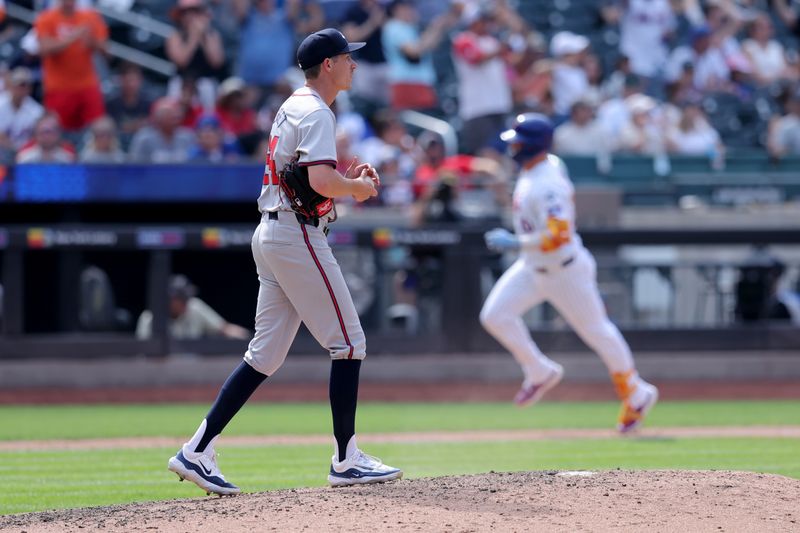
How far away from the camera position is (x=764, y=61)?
57.2ft

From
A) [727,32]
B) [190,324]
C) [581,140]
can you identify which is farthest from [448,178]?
[727,32]

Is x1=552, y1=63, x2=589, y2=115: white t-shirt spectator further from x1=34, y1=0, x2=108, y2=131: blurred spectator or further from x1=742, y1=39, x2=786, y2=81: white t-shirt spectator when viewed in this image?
x1=34, y1=0, x2=108, y2=131: blurred spectator

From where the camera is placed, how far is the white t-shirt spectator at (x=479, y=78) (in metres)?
14.8

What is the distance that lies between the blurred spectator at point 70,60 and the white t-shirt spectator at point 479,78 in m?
4.20

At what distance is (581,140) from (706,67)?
3.50m

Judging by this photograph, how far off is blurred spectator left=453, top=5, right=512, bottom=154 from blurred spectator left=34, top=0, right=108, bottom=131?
423 cm

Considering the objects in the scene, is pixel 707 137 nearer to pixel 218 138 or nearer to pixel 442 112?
pixel 442 112

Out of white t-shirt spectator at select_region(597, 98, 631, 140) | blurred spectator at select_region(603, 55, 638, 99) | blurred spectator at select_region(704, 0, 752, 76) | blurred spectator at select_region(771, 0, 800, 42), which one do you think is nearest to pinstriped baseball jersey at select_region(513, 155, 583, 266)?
white t-shirt spectator at select_region(597, 98, 631, 140)

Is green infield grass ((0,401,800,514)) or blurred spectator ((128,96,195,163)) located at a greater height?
blurred spectator ((128,96,195,163))

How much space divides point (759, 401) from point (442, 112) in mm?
6489

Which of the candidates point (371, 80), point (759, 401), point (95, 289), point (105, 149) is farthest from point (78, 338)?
point (759, 401)

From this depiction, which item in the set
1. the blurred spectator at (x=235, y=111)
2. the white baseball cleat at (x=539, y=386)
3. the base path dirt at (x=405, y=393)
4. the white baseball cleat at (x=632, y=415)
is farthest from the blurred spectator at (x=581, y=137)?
the white baseball cleat at (x=632, y=415)

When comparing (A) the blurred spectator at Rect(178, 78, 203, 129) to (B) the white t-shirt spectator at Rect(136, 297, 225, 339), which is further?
(A) the blurred spectator at Rect(178, 78, 203, 129)

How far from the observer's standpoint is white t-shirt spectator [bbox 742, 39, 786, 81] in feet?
57.0
